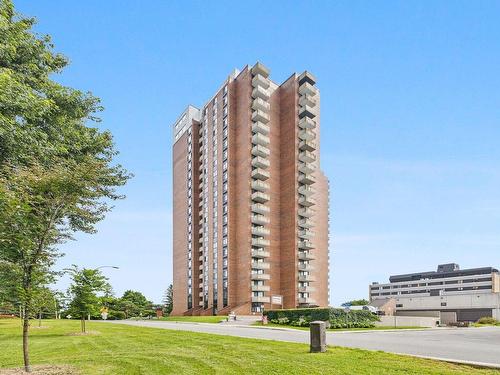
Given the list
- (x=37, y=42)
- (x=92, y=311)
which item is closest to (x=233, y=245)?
(x=92, y=311)

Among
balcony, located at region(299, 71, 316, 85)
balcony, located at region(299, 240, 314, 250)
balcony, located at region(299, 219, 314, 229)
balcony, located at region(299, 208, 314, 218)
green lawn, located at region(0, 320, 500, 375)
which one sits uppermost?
balcony, located at region(299, 71, 316, 85)

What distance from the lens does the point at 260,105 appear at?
77062 millimetres

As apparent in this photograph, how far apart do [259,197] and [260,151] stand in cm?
894

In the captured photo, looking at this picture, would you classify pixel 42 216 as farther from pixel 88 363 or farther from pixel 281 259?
pixel 281 259

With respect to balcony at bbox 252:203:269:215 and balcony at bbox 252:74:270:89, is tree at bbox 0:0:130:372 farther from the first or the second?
balcony at bbox 252:74:270:89

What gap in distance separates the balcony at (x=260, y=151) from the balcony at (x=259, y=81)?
1218 cm

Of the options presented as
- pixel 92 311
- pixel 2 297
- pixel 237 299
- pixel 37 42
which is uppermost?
pixel 37 42

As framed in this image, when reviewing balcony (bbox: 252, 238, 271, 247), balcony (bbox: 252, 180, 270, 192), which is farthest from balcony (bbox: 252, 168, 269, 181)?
balcony (bbox: 252, 238, 271, 247)

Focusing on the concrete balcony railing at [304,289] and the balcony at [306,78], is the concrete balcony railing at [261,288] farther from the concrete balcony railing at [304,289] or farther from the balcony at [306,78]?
the balcony at [306,78]

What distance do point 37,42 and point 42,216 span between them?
43.0 ft

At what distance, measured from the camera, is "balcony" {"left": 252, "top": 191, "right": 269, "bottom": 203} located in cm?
7331

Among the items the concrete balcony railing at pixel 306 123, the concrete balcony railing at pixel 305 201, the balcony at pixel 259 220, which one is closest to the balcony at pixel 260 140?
the concrete balcony railing at pixel 306 123

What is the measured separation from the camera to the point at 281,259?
74.9 meters

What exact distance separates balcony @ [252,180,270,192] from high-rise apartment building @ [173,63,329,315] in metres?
0.18
